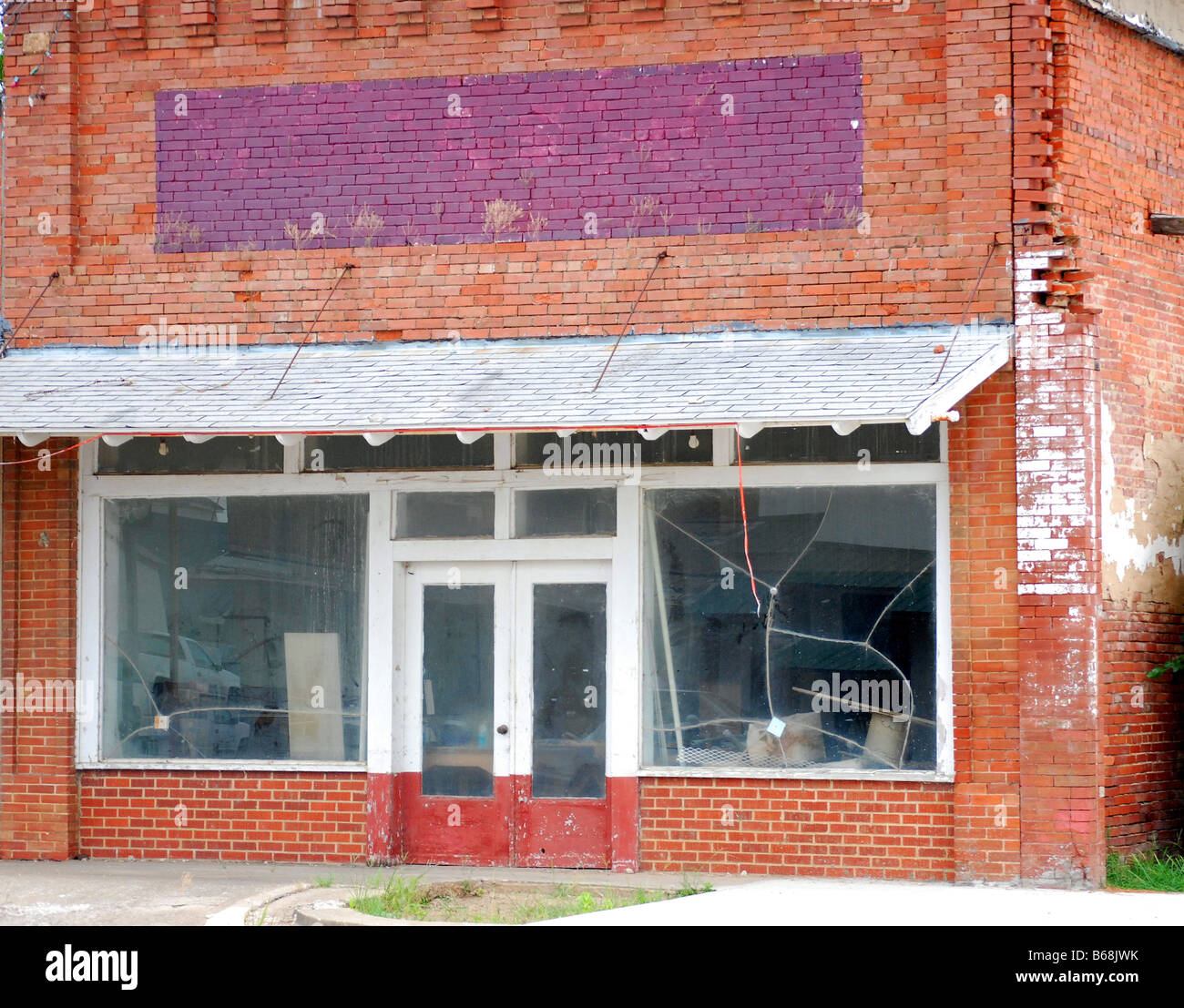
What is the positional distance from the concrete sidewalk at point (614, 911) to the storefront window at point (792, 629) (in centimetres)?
93

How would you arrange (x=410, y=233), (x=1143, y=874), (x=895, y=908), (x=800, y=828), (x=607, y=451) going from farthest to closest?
(x=410, y=233) → (x=607, y=451) → (x=800, y=828) → (x=1143, y=874) → (x=895, y=908)

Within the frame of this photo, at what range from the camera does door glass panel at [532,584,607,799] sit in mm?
11516

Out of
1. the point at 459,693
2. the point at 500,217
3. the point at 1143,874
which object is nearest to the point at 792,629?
the point at 459,693

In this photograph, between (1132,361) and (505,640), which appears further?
(505,640)

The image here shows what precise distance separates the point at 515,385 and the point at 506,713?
2394mm

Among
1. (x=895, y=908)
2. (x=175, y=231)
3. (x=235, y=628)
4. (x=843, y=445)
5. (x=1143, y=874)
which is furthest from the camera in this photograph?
(x=175, y=231)

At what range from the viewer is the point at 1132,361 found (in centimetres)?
1134

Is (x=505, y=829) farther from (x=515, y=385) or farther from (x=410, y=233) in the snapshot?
(x=410, y=233)

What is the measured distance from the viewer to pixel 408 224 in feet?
39.2

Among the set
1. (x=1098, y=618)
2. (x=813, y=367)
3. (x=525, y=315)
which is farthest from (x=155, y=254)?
(x=1098, y=618)

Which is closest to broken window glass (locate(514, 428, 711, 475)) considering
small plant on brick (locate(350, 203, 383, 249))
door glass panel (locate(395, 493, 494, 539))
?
door glass panel (locate(395, 493, 494, 539))

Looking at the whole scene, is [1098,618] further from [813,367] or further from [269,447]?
[269,447]

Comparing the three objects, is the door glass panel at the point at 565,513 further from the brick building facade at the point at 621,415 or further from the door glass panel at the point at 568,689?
the door glass panel at the point at 568,689

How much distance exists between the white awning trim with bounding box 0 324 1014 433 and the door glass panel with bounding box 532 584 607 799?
158cm
